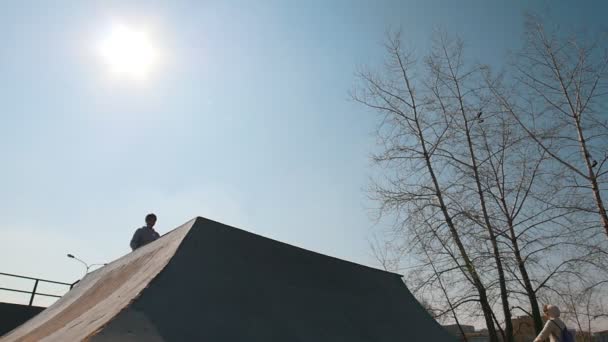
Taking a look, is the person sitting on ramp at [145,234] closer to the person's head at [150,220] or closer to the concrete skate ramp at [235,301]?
the person's head at [150,220]

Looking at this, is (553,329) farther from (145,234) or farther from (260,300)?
(145,234)

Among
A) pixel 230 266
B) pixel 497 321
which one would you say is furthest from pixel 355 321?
pixel 497 321

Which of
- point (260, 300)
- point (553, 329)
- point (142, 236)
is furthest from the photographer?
point (142, 236)

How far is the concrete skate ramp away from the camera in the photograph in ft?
8.83

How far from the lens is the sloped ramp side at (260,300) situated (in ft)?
9.06

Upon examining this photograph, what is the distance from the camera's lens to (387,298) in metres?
5.49

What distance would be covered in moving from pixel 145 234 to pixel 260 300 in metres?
3.54

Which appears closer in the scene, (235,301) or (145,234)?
(235,301)

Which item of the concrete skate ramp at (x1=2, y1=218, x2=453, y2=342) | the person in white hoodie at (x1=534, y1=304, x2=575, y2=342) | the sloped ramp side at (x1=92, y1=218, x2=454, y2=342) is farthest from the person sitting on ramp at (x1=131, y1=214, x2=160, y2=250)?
the person in white hoodie at (x1=534, y1=304, x2=575, y2=342)

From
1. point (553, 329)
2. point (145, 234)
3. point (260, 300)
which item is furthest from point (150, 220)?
point (553, 329)

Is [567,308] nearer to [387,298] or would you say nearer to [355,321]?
[387,298]

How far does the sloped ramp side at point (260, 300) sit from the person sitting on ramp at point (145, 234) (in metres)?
2.64

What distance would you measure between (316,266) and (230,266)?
1.64 metres

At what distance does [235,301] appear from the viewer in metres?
3.30
